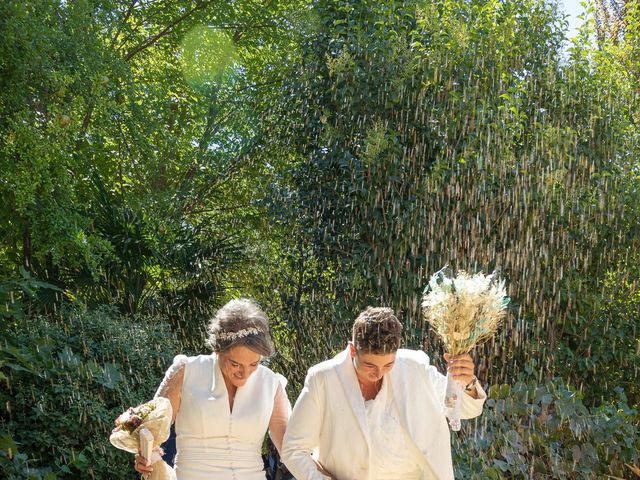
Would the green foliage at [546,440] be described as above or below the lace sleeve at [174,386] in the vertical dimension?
below

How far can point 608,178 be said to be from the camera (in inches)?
315

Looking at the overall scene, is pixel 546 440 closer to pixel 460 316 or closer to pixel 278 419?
pixel 278 419

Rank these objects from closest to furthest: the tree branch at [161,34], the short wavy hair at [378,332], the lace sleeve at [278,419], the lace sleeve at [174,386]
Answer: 1. the short wavy hair at [378,332]
2. the lace sleeve at [174,386]
3. the lace sleeve at [278,419]
4. the tree branch at [161,34]

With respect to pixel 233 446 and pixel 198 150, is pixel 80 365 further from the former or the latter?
pixel 198 150

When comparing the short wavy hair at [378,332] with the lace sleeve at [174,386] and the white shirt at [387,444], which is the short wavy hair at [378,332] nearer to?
the white shirt at [387,444]

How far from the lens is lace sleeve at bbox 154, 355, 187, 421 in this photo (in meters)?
4.35

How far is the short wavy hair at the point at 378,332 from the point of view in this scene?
3.65 meters

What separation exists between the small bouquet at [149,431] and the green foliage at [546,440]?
2414 millimetres

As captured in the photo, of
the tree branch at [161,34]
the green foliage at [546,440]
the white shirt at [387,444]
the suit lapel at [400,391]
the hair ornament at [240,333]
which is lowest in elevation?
the green foliage at [546,440]

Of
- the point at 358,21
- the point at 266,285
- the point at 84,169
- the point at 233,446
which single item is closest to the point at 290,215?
the point at 266,285

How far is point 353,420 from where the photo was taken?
3.93 m

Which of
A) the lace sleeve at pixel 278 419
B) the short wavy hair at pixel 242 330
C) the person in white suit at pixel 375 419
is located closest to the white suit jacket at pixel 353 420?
the person in white suit at pixel 375 419

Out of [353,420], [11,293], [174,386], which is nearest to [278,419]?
[174,386]

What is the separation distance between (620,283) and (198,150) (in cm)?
578
